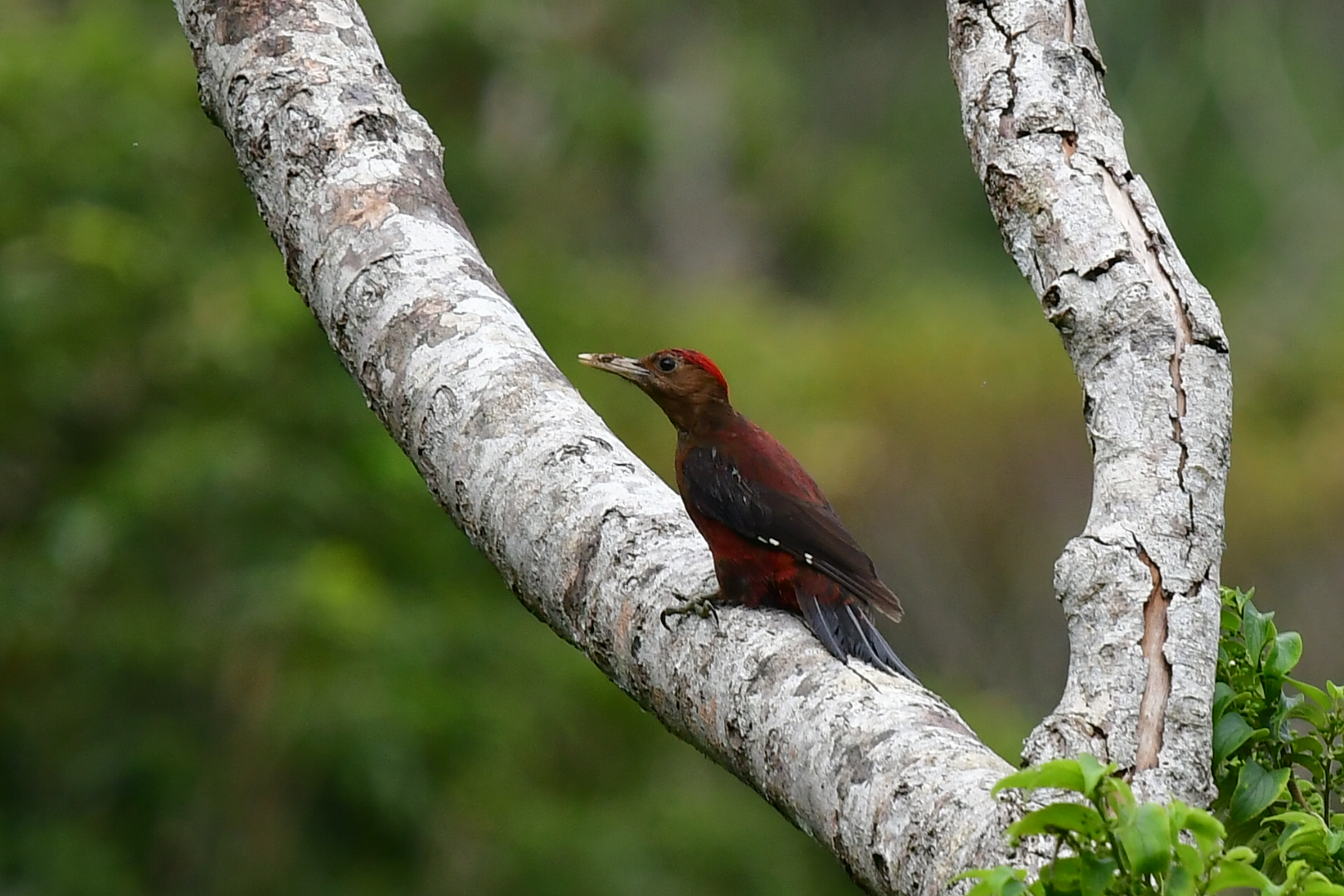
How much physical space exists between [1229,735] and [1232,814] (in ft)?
0.30

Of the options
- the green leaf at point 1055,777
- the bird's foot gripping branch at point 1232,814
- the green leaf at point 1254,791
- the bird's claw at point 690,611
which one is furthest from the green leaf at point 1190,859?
the bird's claw at point 690,611

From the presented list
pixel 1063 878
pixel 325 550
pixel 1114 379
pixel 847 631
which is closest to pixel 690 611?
pixel 847 631

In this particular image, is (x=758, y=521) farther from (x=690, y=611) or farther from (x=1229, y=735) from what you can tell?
(x=1229, y=735)

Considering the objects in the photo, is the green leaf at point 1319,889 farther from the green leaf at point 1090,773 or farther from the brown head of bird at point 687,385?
the brown head of bird at point 687,385

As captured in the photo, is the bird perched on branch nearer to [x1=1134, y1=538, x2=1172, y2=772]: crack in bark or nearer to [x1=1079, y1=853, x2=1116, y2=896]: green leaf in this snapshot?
[x1=1134, y1=538, x2=1172, y2=772]: crack in bark

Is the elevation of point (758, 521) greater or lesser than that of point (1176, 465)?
greater

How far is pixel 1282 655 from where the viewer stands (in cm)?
185

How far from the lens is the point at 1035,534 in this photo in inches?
487

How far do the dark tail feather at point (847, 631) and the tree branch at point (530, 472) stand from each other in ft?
0.12

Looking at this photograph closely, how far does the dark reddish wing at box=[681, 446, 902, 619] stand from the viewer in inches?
112

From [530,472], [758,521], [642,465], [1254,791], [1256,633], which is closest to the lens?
[1254,791]

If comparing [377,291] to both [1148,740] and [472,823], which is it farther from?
[472,823]

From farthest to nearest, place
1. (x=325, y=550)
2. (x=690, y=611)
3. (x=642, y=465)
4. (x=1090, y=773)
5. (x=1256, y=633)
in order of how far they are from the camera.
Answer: (x=325, y=550) < (x=642, y=465) < (x=690, y=611) < (x=1256, y=633) < (x=1090, y=773)

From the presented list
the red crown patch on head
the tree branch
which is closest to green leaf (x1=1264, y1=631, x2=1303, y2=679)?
the tree branch
